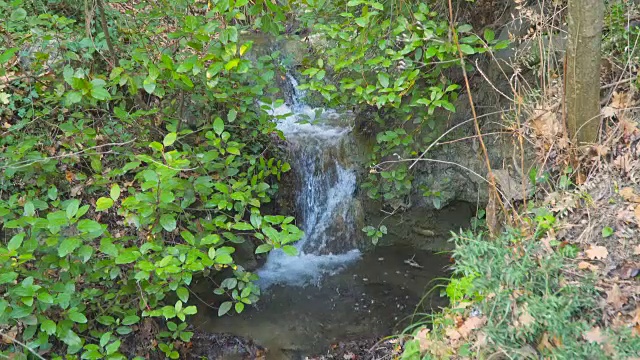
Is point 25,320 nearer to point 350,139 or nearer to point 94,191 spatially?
point 94,191

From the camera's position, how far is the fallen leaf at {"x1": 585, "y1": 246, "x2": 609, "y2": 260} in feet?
8.38

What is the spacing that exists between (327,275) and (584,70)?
3.84 meters

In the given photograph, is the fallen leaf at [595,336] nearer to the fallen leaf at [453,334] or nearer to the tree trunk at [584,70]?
the fallen leaf at [453,334]

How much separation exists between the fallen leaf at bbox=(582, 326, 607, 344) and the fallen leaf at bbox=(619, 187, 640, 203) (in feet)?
3.29

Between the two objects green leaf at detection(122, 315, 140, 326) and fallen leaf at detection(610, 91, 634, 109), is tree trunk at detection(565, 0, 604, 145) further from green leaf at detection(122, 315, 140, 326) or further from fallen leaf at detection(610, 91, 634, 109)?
green leaf at detection(122, 315, 140, 326)

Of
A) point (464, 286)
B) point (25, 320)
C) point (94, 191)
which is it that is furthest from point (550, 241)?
Answer: point (94, 191)

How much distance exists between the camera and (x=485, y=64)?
4949 millimetres

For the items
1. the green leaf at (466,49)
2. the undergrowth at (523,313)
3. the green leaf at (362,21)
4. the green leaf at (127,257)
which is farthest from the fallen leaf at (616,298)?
the green leaf at (127,257)

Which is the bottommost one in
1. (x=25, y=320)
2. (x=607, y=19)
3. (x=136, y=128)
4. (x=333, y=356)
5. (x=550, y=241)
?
(x=333, y=356)

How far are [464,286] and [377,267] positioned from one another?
10.1 ft

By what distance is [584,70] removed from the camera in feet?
9.74

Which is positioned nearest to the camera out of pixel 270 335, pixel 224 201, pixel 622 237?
pixel 622 237

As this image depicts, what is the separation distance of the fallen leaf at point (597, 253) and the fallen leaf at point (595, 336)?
1.68 ft

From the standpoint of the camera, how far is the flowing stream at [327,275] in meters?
4.79
